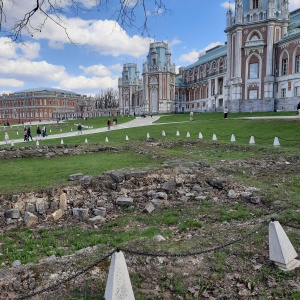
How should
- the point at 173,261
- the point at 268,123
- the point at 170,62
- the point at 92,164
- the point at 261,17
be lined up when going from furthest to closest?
the point at 170,62 → the point at 261,17 → the point at 268,123 → the point at 92,164 → the point at 173,261

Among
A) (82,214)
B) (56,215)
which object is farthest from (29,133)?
(82,214)

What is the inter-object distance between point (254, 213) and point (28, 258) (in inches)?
230

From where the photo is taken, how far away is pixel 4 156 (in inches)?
820

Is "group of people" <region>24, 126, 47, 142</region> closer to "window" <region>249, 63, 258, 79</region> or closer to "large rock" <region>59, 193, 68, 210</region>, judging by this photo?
"large rock" <region>59, 193, 68, 210</region>

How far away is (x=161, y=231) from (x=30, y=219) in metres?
3.91

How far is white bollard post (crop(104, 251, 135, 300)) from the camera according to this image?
4.40 m

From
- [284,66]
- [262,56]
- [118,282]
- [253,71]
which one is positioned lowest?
[118,282]

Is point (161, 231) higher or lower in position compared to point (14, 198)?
Result: lower

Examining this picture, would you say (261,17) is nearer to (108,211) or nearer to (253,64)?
(253,64)

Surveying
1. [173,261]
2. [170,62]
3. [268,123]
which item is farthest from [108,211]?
[170,62]

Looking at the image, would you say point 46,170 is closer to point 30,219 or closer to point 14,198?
point 14,198

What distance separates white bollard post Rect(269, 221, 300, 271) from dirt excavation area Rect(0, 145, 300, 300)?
0.12 metres

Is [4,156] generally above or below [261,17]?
below

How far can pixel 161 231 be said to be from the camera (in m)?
7.45
